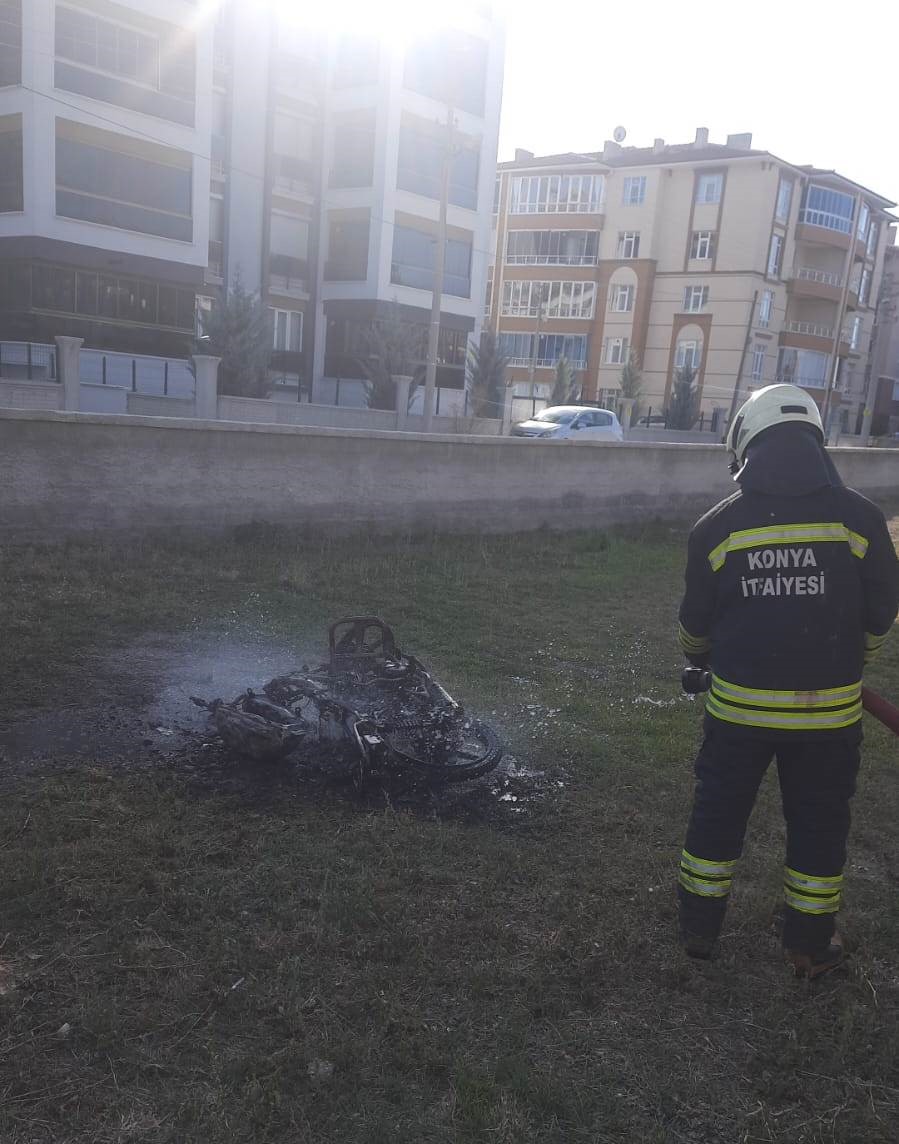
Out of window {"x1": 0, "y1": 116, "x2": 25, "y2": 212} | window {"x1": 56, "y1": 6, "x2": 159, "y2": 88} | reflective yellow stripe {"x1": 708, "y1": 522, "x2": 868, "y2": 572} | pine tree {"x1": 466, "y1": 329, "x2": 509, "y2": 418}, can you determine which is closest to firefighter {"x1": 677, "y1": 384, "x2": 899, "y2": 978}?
reflective yellow stripe {"x1": 708, "y1": 522, "x2": 868, "y2": 572}

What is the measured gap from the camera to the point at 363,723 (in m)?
4.50

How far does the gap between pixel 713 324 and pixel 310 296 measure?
2576 cm

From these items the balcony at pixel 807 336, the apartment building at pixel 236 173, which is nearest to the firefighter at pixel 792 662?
the apartment building at pixel 236 173

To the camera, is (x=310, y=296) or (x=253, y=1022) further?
(x=310, y=296)

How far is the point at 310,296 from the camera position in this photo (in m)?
35.8

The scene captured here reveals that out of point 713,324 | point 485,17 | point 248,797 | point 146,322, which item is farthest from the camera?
point 713,324

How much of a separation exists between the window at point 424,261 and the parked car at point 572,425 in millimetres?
13357

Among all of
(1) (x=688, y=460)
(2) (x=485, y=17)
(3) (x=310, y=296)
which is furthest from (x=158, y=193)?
(1) (x=688, y=460)

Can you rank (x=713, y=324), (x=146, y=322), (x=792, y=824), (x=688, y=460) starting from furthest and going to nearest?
1. (x=713, y=324)
2. (x=146, y=322)
3. (x=688, y=460)
4. (x=792, y=824)

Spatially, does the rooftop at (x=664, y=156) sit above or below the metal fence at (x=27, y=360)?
above

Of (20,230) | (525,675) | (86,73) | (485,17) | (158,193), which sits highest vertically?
(485,17)

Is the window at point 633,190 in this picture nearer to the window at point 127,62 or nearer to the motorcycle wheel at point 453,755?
the window at point 127,62

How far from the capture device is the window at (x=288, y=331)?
35.7 meters

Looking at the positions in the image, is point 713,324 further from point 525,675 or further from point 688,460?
point 525,675
